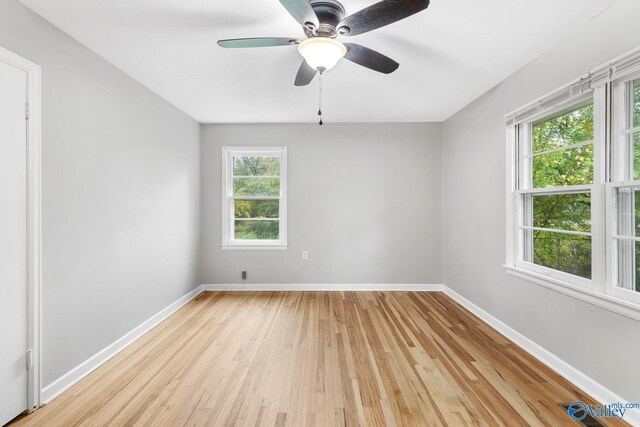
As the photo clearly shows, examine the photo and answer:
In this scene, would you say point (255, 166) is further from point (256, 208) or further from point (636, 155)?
point (636, 155)

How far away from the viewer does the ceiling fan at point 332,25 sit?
1.38m

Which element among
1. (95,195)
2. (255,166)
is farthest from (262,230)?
(95,195)

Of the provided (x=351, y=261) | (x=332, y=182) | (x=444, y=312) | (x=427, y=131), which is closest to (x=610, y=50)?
(x=427, y=131)

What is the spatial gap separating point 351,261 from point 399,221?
2.96 feet

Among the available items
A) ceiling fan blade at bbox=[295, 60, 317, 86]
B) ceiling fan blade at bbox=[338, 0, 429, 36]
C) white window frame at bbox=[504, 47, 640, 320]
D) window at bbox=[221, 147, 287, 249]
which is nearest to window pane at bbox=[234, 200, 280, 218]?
window at bbox=[221, 147, 287, 249]

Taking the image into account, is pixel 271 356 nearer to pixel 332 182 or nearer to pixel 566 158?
pixel 332 182

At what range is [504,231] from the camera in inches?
109

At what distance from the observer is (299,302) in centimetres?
367

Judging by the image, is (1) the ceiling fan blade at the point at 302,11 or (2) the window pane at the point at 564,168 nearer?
(1) the ceiling fan blade at the point at 302,11

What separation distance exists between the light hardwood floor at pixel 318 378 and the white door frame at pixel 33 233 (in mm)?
221

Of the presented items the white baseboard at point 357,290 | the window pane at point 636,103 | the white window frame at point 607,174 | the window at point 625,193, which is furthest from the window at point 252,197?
the window pane at point 636,103

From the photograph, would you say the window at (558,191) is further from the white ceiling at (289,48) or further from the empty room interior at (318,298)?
the white ceiling at (289,48)

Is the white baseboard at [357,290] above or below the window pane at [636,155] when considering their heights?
below

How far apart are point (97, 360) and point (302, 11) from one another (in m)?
2.81
